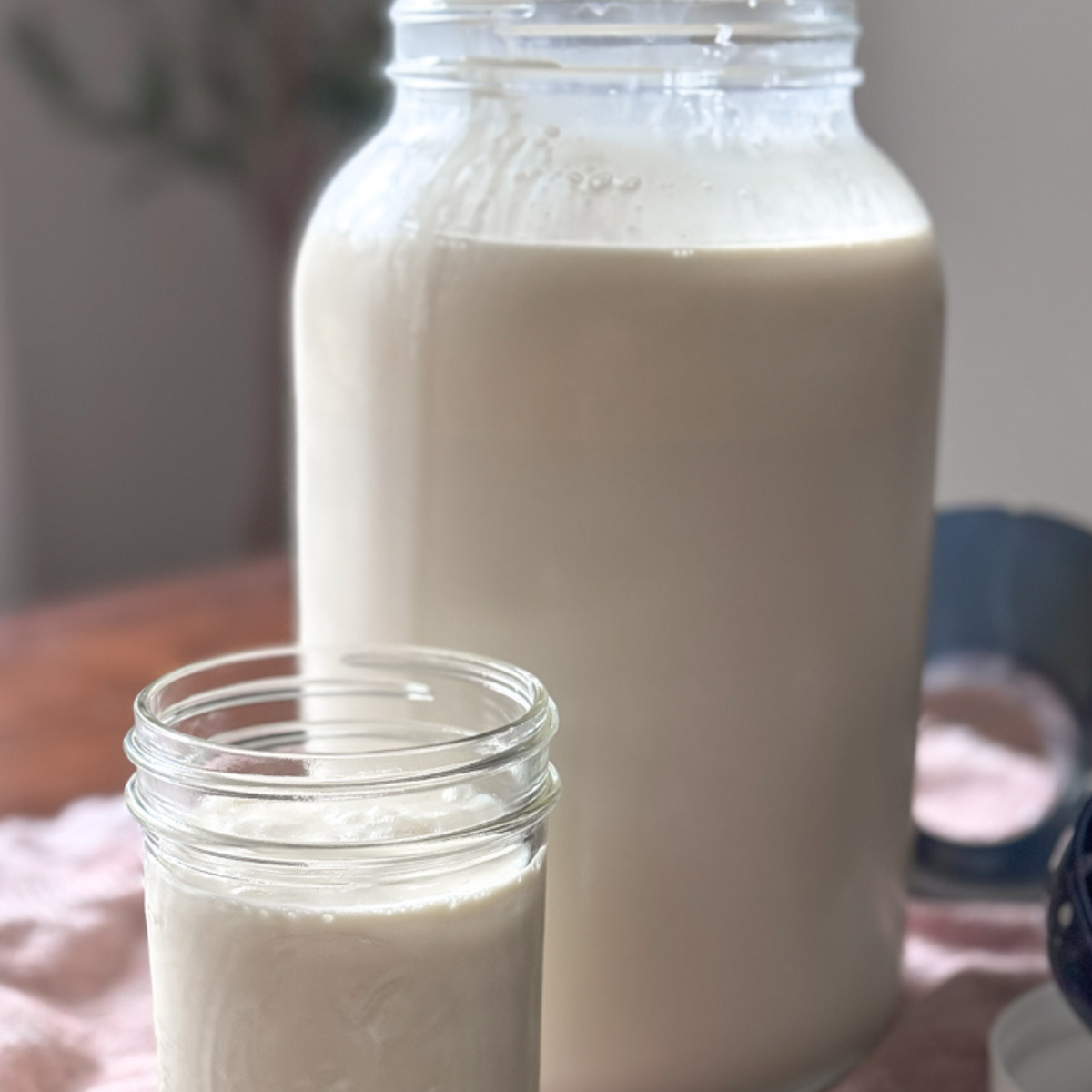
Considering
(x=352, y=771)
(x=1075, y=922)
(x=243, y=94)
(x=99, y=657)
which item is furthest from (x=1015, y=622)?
(x=243, y=94)

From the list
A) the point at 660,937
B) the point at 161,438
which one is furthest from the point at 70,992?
the point at 161,438

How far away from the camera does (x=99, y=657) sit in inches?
37.1

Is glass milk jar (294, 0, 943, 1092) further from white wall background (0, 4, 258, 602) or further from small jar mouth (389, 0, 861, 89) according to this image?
white wall background (0, 4, 258, 602)

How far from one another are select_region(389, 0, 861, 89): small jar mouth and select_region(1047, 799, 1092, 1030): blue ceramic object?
258 mm

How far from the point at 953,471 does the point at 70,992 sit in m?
0.77

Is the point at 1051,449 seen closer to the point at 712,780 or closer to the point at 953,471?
the point at 953,471

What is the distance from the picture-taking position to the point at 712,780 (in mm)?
507

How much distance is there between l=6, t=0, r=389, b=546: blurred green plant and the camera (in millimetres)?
1610

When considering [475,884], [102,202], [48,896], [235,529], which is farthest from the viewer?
[235,529]

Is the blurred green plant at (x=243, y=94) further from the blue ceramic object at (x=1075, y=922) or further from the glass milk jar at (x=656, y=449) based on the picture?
the blue ceramic object at (x=1075, y=922)

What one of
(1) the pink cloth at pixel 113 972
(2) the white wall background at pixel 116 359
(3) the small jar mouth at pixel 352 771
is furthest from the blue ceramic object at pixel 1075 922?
(2) the white wall background at pixel 116 359

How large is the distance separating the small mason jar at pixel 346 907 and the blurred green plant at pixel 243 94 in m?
1.29

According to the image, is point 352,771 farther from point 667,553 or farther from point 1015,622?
point 1015,622

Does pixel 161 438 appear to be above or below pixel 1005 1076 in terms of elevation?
below
